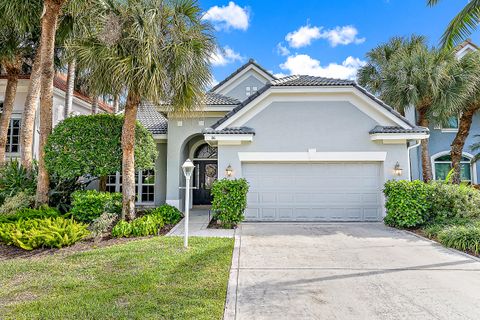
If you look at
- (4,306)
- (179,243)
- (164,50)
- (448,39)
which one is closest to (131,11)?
(164,50)

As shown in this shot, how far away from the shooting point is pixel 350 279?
5.79 metres

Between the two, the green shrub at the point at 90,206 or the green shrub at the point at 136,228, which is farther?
the green shrub at the point at 90,206

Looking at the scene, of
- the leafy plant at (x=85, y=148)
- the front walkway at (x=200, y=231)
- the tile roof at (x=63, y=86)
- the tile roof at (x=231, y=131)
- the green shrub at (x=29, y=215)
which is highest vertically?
the tile roof at (x=63, y=86)

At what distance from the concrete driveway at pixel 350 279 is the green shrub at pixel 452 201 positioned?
2.02 m

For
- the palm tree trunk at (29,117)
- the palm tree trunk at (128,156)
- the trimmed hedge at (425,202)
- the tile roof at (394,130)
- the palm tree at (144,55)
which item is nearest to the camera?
the palm tree at (144,55)

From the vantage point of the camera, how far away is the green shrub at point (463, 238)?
7.74 metres

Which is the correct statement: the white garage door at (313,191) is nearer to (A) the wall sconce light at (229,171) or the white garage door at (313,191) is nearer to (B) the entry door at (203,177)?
(A) the wall sconce light at (229,171)

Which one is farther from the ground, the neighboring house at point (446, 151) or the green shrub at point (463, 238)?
the neighboring house at point (446, 151)

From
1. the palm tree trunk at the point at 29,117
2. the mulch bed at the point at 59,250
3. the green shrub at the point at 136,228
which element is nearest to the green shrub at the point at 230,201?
the green shrub at the point at 136,228

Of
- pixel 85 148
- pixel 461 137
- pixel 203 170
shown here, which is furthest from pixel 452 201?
pixel 85 148

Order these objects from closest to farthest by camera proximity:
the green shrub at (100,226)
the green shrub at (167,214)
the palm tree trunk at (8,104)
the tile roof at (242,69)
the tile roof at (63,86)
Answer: the green shrub at (100,226)
the green shrub at (167,214)
the palm tree trunk at (8,104)
the tile roof at (63,86)
the tile roof at (242,69)

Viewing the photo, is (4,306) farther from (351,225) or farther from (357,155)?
(357,155)

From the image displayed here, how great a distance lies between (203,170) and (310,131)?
7612 mm

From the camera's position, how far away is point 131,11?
938 cm
